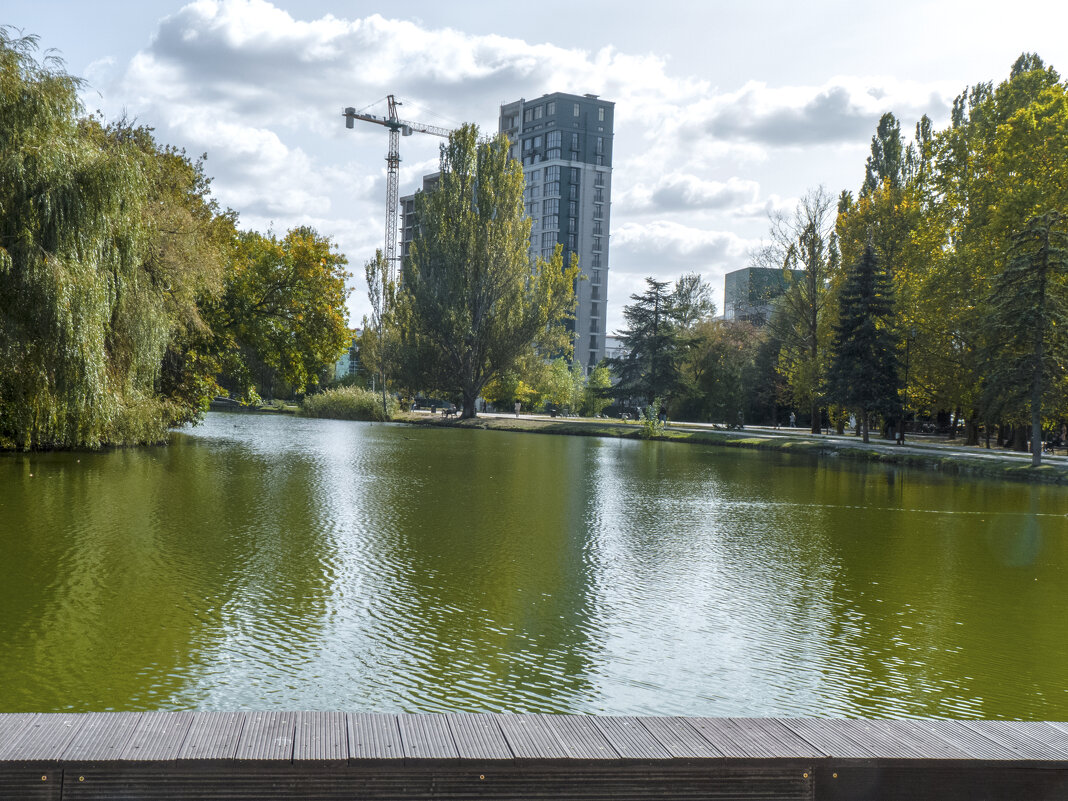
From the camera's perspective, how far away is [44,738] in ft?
10.00

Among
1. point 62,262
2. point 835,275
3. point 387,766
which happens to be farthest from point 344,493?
point 835,275

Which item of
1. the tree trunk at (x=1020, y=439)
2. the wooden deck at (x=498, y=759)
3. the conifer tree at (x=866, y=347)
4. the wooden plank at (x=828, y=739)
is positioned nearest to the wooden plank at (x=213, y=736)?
the wooden deck at (x=498, y=759)

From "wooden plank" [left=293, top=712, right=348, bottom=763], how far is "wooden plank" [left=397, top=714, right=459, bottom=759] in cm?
20

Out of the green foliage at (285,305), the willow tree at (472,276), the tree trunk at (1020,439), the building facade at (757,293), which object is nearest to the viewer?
the green foliage at (285,305)

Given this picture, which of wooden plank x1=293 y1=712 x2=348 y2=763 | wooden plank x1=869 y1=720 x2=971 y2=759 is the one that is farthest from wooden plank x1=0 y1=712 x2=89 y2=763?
wooden plank x1=869 y1=720 x2=971 y2=759

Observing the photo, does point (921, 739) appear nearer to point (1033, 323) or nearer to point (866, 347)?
point (1033, 323)

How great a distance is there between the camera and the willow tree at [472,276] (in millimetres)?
48406

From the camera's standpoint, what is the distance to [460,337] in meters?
48.5

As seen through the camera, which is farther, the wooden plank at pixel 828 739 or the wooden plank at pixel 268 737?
the wooden plank at pixel 828 739

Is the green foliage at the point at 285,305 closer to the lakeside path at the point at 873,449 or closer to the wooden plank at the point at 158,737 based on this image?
the lakeside path at the point at 873,449

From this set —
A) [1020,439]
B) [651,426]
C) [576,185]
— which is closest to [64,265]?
[651,426]

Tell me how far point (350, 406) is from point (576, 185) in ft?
192

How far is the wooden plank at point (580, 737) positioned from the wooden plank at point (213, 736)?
1075mm

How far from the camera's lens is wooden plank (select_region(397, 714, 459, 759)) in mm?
3066
